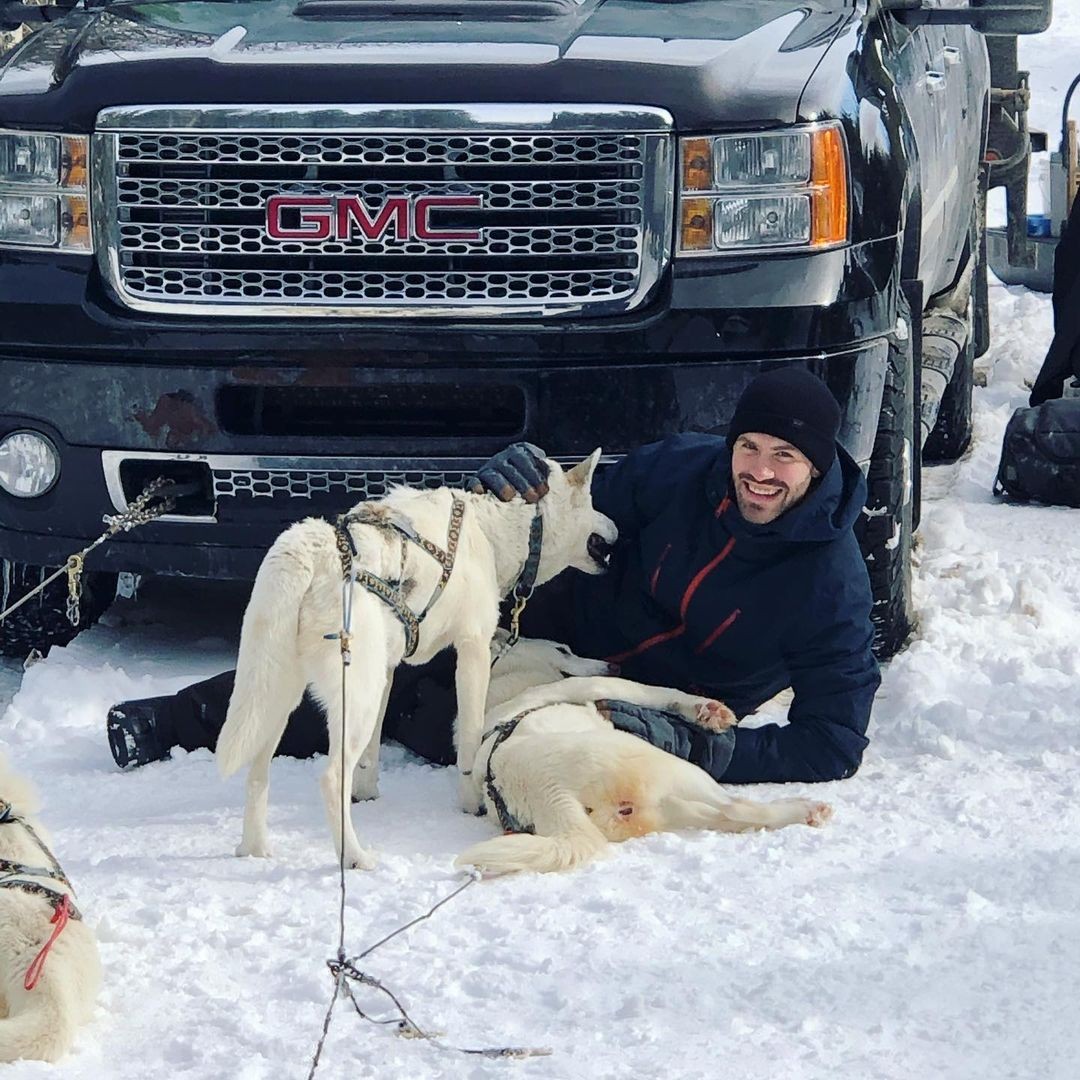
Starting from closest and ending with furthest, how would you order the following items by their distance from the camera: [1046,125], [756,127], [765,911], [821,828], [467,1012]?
[467,1012]
[765,911]
[821,828]
[756,127]
[1046,125]

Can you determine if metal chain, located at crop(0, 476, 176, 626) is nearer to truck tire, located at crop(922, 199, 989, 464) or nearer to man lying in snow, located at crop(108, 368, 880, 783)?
man lying in snow, located at crop(108, 368, 880, 783)

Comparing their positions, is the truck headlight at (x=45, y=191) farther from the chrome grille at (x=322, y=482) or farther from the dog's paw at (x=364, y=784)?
the dog's paw at (x=364, y=784)

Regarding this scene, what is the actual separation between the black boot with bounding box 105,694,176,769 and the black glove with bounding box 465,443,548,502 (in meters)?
0.91

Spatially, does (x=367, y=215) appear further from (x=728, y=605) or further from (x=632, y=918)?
(x=632, y=918)

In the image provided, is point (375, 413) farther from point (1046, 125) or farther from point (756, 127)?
point (1046, 125)

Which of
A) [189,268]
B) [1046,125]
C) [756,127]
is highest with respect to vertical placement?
[756,127]

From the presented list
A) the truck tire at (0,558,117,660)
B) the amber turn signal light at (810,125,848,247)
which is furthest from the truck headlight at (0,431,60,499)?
the amber turn signal light at (810,125,848,247)

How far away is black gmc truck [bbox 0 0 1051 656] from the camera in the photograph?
4570 millimetres

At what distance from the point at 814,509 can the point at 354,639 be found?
3.80 ft

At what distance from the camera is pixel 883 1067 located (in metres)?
2.93

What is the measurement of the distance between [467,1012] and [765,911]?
26.9 inches

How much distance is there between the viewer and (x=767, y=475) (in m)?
4.30

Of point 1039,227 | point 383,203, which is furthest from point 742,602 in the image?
point 1039,227

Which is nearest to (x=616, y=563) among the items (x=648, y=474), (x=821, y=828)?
(x=648, y=474)
